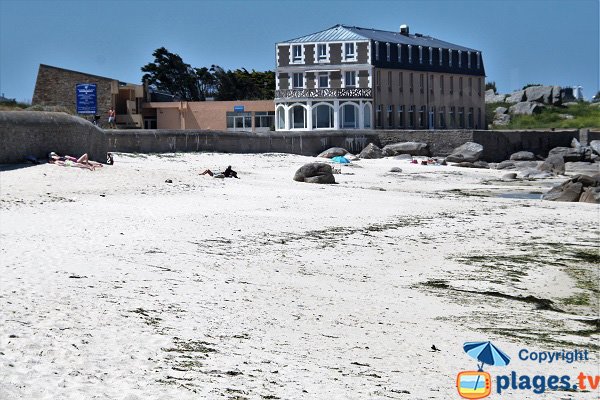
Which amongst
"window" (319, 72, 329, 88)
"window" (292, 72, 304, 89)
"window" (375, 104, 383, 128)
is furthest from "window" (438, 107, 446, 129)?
"window" (292, 72, 304, 89)

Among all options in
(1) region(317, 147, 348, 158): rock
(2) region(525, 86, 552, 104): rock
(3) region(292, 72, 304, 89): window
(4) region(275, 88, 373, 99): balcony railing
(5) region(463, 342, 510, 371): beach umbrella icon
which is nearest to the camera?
(5) region(463, 342, 510, 371): beach umbrella icon

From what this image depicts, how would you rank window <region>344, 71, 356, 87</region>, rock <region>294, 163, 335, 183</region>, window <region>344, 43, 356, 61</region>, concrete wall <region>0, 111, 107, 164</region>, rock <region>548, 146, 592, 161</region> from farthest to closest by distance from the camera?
window <region>344, 71, 356, 87</region> → window <region>344, 43, 356, 61</region> → rock <region>548, 146, 592, 161</region> → rock <region>294, 163, 335, 183</region> → concrete wall <region>0, 111, 107, 164</region>

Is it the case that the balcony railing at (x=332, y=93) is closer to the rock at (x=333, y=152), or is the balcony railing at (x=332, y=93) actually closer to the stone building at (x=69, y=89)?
the stone building at (x=69, y=89)

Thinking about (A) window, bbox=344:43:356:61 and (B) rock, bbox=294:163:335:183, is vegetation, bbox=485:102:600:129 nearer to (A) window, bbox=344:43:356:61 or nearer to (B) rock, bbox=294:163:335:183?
(A) window, bbox=344:43:356:61

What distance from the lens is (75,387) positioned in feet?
23.1

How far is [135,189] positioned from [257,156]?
16.9 m

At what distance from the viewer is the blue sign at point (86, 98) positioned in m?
58.1

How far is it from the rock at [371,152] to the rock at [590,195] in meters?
20.2

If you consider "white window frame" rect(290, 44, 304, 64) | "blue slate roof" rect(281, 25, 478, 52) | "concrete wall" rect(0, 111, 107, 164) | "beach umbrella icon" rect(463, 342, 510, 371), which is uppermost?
"blue slate roof" rect(281, 25, 478, 52)

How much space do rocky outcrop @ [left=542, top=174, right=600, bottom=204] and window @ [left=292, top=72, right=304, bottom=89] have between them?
38.9m

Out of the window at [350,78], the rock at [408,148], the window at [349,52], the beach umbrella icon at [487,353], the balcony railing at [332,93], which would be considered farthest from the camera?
the window at [350,78]

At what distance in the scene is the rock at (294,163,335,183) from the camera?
28.5 m

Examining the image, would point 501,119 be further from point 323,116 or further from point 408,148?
point 408,148

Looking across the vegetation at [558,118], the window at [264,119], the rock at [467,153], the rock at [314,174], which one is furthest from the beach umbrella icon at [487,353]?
the vegetation at [558,118]
